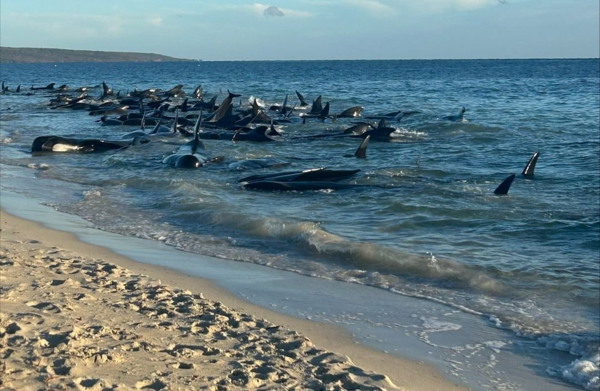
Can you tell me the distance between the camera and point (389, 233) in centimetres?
1029

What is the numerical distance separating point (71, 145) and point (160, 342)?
14587mm

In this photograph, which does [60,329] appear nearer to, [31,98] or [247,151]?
[247,151]

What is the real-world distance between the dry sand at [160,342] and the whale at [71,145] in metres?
11.8

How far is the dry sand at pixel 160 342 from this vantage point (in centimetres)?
480

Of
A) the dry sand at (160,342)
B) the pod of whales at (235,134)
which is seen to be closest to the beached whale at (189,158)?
the pod of whales at (235,134)

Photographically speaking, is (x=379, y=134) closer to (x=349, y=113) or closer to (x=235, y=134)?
(x=235, y=134)

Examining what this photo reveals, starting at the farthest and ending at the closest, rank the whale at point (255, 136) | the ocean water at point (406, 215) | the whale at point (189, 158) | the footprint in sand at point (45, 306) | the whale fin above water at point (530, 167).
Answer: the whale at point (255, 136) → the whale at point (189, 158) → the whale fin above water at point (530, 167) → the ocean water at point (406, 215) → the footprint in sand at point (45, 306)

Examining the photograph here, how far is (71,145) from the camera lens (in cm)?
1920

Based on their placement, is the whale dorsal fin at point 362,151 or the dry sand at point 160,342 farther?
the whale dorsal fin at point 362,151

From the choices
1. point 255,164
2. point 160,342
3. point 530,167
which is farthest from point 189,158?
point 160,342

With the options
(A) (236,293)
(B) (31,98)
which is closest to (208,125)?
(A) (236,293)

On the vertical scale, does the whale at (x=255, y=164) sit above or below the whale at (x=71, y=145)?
above

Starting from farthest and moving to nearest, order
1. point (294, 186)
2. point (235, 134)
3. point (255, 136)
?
1. point (255, 136)
2. point (235, 134)
3. point (294, 186)

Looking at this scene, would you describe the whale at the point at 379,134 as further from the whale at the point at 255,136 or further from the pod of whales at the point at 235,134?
the whale at the point at 255,136
